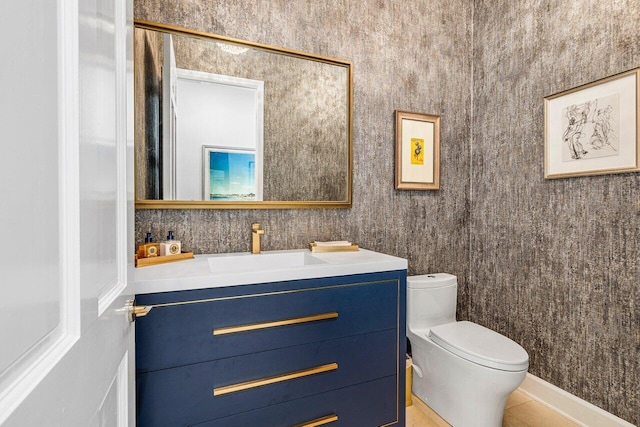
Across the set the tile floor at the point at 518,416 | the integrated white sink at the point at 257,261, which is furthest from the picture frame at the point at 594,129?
the integrated white sink at the point at 257,261

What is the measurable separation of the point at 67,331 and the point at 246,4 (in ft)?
6.07

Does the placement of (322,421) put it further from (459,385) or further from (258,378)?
(459,385)

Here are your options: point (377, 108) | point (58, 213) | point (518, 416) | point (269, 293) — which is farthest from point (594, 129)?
point (58, 213)

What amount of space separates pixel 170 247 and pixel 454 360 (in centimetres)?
152

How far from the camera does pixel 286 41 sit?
1.84 meters

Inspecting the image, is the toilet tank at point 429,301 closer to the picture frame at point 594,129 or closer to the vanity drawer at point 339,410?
the vanity drawer at point 339,410

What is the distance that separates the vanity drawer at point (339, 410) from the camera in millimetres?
1296

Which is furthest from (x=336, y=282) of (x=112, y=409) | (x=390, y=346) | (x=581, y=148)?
(x=581, y=148)

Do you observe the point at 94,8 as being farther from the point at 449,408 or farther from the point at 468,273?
the point at 468,273

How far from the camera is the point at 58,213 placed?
1.29 ft

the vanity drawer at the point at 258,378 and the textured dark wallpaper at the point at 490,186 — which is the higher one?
the textured dark wallpaper at the point at 490,186

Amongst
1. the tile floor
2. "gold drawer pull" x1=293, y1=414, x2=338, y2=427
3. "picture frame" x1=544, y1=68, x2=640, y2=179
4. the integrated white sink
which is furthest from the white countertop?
"picture frame" x1=544, y1=68, x2=640, y2=179

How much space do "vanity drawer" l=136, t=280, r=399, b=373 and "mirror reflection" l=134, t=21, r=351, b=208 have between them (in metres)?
0.62

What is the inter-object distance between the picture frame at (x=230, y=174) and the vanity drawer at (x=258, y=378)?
2.70 feet
